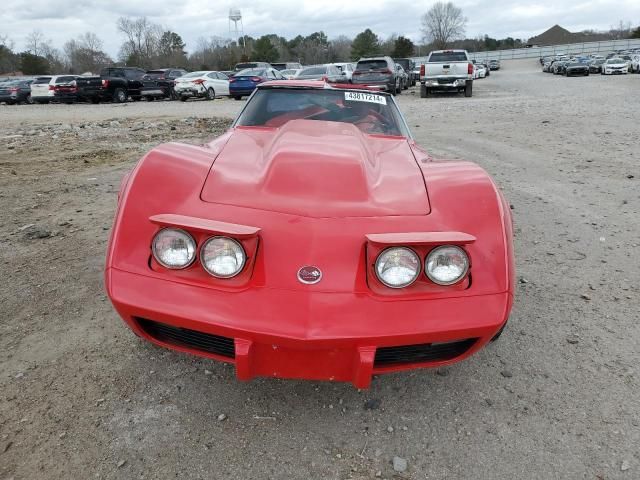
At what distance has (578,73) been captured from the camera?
37.8 meters

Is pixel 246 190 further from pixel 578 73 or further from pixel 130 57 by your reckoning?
pixel 130 57

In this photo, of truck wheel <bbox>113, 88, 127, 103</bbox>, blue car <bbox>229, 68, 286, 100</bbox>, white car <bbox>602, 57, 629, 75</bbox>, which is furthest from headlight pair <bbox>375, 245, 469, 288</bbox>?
white car <bbox>602, 57, 629, 75</bbox>

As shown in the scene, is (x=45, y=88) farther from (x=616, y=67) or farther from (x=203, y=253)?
(x=616, y=67)

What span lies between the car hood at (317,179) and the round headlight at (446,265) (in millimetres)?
277

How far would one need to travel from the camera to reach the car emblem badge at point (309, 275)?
6.34ft

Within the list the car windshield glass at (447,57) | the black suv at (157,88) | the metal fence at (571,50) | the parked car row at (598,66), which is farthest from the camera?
the metal fence at (571,50)

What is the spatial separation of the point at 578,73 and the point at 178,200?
4305 cm

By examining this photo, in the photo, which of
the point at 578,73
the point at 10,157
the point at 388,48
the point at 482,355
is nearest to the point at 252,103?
the point at 482,355

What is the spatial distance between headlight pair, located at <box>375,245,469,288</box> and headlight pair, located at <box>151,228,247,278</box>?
576 mm

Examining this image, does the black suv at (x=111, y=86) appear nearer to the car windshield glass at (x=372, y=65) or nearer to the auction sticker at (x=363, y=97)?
the car windshield glass at (x=372, y=65)

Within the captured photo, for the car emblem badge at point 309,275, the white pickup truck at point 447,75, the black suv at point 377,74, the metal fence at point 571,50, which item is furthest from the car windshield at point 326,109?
the metal fence at point 571,50

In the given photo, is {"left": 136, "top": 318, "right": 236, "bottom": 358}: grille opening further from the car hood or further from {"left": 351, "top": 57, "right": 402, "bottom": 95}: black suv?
{"left": 351, "top": 57, "right": 402, "bottom": 95}: black suv

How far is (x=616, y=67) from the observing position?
1394 inches

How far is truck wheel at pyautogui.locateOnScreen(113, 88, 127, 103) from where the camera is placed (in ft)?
74.4
